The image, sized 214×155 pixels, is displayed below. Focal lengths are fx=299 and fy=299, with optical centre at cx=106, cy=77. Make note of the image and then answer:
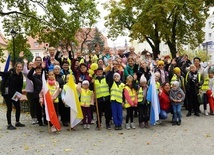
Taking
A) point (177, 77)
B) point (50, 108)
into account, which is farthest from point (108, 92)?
point (177, 77)

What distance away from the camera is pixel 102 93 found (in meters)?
8.51

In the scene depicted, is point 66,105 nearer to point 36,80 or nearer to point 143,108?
point 36,80

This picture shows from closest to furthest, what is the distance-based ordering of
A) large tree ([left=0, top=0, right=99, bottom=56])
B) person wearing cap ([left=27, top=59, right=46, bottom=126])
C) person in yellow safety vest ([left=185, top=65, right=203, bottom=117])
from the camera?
person wearing cap ([left=27, top=59, right=46, bottom=126]) → person in yellow safety vest ([left=185, top=65, right=203, bottom=117]) → large tree ([left=0, top=0, right=99, bottom=56])

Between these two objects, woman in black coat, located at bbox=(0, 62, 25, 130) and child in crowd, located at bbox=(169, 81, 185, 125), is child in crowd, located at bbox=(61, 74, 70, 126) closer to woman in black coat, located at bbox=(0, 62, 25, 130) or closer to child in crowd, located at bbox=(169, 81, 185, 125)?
woman in black coat, located at bbox=(0, 62, 25, 130)

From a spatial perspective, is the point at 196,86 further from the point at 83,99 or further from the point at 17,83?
the point at 17,83

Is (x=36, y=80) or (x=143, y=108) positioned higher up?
(x=36, y=80)

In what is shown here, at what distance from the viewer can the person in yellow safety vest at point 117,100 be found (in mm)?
8383

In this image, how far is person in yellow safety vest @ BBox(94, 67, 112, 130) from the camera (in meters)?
8.52

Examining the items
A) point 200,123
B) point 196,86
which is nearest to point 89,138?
point 200,123

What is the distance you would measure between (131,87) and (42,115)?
2985 millimetres

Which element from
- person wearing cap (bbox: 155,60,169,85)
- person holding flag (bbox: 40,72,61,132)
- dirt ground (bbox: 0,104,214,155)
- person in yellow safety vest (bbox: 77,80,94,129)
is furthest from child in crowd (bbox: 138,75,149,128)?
person holding flag (bbox: 40,72,61,132)

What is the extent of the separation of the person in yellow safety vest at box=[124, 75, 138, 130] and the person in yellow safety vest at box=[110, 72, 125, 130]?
0.62ft

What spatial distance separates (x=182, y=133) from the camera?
7871 mm

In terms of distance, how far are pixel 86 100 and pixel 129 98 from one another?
124 centimetres
